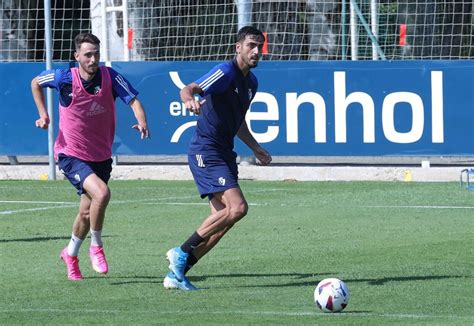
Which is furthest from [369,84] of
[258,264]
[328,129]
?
[258,264]

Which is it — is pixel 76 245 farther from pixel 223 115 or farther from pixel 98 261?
pixel 223 115

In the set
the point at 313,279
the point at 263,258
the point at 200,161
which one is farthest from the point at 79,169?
the point at 313,279

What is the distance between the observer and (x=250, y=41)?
10.0m

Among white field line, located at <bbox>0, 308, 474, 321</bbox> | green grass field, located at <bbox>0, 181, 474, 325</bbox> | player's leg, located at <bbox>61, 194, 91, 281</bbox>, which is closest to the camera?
white field line, located at <bbox>0, 308, 474, 321</bbox>

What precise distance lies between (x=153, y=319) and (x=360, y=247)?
14.2 ft

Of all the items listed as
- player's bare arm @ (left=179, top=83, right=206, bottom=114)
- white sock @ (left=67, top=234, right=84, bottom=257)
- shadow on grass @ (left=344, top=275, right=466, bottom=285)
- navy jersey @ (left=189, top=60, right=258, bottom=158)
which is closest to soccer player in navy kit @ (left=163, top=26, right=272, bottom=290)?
navy jersey @ (left=189, top=60, right=258, bottom=158)

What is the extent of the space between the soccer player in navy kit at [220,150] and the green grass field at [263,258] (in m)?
0.32

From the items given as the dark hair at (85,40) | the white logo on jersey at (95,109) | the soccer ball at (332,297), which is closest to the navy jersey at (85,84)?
the white logo on jersey at (95,109)

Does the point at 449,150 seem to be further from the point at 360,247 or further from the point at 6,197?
the point at 360,247

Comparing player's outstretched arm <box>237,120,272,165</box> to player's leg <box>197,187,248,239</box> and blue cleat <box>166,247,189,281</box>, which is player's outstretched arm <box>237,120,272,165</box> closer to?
player's leg <box>197,187,248,239</box>

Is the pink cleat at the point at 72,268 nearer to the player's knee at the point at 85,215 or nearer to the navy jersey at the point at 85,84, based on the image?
the player's knee at the point at 85,215

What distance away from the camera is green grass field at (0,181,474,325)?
8859mm

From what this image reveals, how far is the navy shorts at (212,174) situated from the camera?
10148 millimetres

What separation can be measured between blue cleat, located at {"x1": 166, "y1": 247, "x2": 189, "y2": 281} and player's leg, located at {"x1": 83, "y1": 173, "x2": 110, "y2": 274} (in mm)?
800
